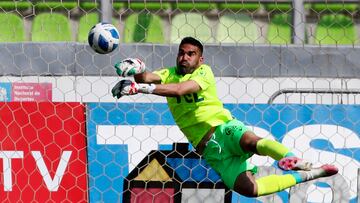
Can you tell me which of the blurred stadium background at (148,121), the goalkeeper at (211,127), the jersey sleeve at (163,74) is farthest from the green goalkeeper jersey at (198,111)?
the blurred stadium background at (148,121)

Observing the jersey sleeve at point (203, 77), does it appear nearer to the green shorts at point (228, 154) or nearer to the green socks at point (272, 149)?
the green shorts at point (228, 154)

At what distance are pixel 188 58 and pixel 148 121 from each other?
1.86ft

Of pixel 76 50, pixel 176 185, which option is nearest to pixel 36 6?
pixel 76 50

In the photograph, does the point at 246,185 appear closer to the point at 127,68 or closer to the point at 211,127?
the point at 211,127

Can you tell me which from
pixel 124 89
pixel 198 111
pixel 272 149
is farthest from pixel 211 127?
pixel 124 89

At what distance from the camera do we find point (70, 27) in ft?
21.1

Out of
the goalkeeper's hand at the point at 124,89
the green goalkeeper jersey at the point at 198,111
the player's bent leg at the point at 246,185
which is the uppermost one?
the goalkeeper's hand at the point at 124,89

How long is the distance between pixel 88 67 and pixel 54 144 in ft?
2.05

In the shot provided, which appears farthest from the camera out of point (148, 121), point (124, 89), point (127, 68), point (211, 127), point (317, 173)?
point (148, 121)

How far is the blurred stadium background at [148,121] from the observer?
17.1 feet

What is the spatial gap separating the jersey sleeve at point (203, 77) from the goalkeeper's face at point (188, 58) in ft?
0.18

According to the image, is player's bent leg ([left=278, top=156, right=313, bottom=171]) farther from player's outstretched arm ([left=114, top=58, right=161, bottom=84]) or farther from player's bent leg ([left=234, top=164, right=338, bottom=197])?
player's outstretched arm ([left=114, top=58, right=161, bottom=84])

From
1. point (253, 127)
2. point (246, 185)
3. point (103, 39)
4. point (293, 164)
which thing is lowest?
point (246, 185)

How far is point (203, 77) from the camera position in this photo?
15.9 ft
